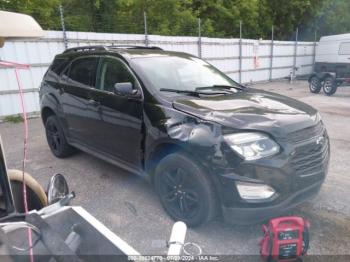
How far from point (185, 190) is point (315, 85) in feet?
38.1

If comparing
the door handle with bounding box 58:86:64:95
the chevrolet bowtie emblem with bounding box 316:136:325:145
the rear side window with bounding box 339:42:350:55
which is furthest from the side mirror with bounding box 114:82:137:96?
the rear side window with bounding box 339:42:350:55

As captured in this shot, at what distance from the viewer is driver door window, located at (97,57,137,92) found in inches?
143

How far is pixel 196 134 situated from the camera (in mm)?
2766

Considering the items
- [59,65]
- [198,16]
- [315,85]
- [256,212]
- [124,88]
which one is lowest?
[315,85]

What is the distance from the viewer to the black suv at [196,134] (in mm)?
2598

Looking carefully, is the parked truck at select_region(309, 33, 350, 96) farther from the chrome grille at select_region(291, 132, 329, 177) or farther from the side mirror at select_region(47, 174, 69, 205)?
the side mirror at select_region(47, 174, 69, 205)

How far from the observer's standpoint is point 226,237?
292 centimetres

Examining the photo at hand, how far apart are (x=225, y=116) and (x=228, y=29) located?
1730 cm

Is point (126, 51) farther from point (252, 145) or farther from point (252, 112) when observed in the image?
point (252, 145)

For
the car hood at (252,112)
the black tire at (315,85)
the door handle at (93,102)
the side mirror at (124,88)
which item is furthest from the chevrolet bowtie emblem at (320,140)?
the black tire at (315,85)

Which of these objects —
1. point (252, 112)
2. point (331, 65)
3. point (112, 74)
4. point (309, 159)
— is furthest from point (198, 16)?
point (309, 159)

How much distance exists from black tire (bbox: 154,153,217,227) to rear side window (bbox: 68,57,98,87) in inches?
69.4

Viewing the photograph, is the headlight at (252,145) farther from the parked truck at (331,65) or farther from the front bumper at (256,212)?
the parked truck at (331,65)

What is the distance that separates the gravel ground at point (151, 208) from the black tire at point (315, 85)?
25.4 feet
